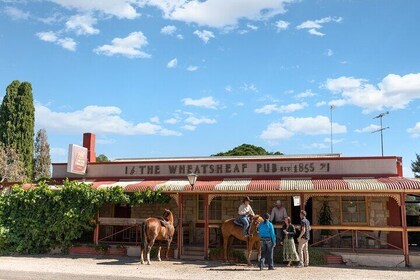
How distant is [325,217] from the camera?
15.9 m

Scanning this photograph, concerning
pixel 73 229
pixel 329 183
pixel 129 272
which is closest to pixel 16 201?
pixel 73 229

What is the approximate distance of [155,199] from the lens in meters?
15.1

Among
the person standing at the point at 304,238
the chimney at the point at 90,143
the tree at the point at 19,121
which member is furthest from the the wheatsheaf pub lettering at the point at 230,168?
the tree at the point at 19,121

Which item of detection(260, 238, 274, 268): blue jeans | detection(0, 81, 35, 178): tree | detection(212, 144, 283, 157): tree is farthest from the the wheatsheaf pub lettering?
detection(212, 144, 283, 157): tree

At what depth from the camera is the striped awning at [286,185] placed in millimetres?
13234

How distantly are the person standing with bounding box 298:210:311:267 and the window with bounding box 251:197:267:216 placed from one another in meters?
3.83

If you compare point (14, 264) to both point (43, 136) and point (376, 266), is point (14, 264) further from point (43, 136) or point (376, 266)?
point (43, 136)

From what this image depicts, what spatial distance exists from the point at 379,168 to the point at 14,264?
43.2ft

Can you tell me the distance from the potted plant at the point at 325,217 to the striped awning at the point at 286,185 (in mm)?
1428

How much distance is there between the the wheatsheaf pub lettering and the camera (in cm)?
1641

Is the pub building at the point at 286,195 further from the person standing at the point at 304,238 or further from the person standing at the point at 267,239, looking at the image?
the person standing at the point at 267,239

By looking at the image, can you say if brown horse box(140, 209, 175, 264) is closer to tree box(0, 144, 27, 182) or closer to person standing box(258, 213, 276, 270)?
person standing box(258, 213, 276, 270)

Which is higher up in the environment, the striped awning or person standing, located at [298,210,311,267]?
the striped awning

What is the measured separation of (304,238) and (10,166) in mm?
27527
